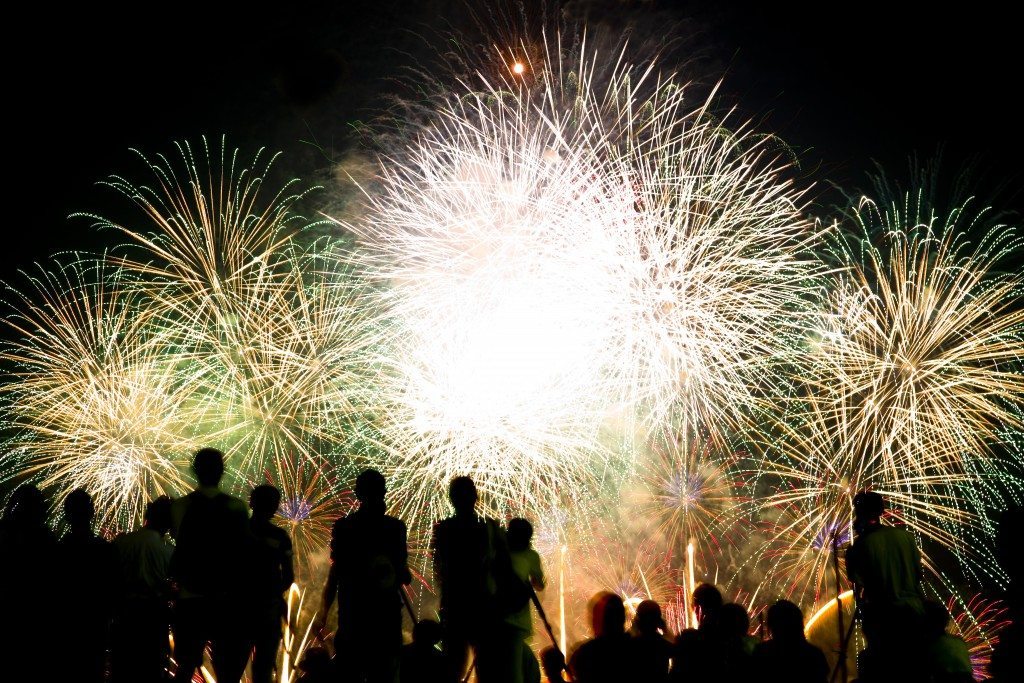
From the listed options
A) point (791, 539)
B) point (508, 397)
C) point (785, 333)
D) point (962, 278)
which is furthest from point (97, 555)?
point (791, 539)

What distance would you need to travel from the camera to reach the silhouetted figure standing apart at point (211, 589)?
4.80 meters

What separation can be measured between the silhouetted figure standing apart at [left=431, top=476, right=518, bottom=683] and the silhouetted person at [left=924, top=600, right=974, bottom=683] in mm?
2653

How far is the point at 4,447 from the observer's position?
16.7m

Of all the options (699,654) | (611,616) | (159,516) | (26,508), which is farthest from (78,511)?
(699,654)

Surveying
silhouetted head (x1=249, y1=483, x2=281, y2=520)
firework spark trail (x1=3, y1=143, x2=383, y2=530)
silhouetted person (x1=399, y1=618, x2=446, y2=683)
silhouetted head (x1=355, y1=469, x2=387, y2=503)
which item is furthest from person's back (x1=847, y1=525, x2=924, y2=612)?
firework spark trail (x1=3, y1=143, x2=383, y2=530)

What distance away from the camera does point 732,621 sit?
457 cm

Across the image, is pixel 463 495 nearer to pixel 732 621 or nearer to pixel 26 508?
pixel 732 621

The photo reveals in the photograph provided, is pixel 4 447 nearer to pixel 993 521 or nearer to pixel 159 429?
pixel 159 429

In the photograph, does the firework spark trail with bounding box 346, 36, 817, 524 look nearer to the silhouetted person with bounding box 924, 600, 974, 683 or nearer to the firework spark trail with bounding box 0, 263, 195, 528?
the firework spark trail with bounding box 0, 263, 195, 528

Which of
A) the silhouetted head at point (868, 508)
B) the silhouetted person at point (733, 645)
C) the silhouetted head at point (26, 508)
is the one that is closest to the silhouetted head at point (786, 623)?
the silhouetted person at point (733, 645)

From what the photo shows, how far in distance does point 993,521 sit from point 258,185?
1983 cm

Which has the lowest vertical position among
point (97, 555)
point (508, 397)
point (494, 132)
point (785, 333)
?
point (97, 555)

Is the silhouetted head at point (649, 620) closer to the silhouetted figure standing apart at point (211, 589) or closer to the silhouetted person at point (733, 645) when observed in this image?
the silhouetted person at point (733, 645)

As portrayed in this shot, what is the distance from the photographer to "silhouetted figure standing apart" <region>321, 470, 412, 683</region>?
4.77 m
